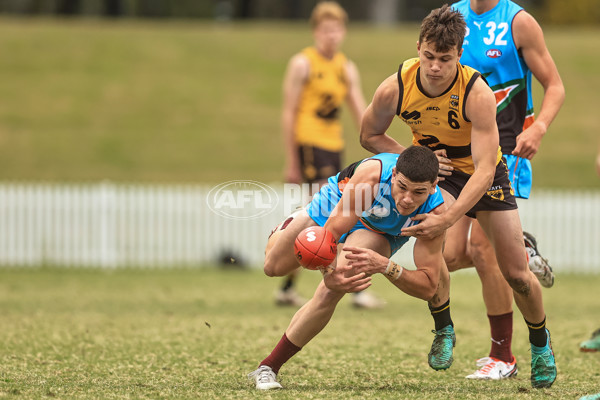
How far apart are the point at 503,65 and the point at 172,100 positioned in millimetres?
21367

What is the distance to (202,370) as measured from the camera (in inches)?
232

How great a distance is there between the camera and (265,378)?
5207 mm

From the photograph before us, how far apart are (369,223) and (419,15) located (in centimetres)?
4487

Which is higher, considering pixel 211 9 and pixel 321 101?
pixel 321 101

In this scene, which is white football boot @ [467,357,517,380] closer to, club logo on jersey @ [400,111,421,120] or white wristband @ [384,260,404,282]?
white wristband @ [384,260,404,282]

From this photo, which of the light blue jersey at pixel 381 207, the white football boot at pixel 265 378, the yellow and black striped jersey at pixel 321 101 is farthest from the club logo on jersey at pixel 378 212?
the yellow and black striped jersey at pixel 321 101

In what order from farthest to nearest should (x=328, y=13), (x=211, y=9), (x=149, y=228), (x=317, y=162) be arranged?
(x=211, y=9), (x=149, y=228), (x=317, y=162), (x=328, y=13)

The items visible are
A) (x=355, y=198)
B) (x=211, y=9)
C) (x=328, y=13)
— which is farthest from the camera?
(x=211, y=9)

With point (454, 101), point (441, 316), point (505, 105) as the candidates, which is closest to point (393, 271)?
point (441, 316)

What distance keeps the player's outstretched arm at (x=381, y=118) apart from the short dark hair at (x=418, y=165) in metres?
0.53

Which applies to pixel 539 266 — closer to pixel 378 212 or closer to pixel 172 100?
pixel 378 212

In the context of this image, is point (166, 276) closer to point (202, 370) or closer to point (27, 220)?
point (27, 220)

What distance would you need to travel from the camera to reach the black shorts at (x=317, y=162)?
9828 millimetres

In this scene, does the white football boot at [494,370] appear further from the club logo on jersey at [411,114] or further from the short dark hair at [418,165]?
the club logo on jersey at [411,114]
